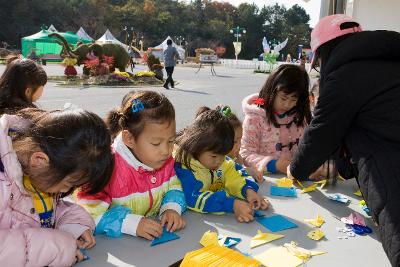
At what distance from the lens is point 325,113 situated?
141 centimetres

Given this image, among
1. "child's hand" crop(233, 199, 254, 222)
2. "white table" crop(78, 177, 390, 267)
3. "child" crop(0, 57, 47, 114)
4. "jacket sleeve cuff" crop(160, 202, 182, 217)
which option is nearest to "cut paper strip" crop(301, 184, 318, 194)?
"white table" crop(78, 177, 390, 267)

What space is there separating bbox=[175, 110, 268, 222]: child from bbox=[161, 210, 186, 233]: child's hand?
0.52 ft

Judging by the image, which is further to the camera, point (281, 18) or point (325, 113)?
point (281, 18)

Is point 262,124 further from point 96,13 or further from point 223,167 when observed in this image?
point 96,13

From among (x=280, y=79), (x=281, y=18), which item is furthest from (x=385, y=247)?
(x=281, y=18)

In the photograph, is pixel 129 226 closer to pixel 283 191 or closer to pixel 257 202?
pixel 257 202

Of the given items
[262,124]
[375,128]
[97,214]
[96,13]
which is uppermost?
[96,13]

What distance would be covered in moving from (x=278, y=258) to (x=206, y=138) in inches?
23.5

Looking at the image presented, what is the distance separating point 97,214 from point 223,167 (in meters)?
0.66

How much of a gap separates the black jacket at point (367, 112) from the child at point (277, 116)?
0.67 metres

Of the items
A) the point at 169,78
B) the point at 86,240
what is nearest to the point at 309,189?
the point at 86,240

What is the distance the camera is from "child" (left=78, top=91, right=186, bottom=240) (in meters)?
1.38

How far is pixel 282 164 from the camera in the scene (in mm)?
2055

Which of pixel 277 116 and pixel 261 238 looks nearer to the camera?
pixel 261 238
